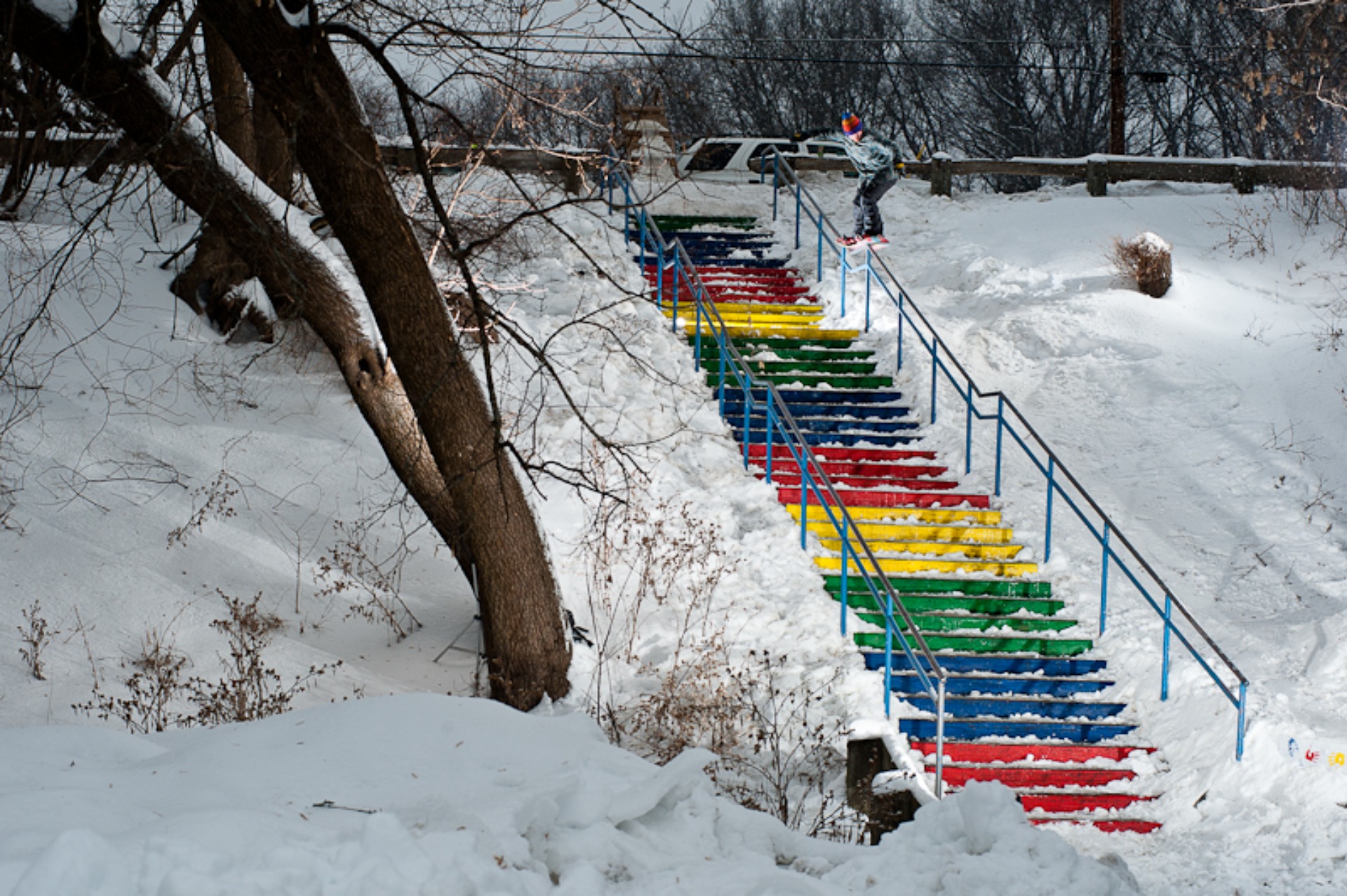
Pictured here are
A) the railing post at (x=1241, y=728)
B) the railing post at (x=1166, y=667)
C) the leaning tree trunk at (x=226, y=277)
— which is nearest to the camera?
the railing post at (x=1241, y=728)

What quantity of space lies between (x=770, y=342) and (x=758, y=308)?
1019 mm

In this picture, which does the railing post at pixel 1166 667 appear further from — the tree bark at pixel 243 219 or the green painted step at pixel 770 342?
the green painted step at pixel 770 342

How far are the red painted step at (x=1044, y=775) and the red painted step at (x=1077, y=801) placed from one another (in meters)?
0.12

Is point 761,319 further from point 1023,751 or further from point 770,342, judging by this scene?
point 1023,751

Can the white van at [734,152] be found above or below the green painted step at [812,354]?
above

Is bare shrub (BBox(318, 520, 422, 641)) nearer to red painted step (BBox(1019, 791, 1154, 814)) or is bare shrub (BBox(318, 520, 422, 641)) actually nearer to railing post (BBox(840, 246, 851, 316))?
red painted step (BBox(1019, 791, 1154, 814))

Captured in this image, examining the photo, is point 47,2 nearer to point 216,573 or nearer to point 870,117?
point 216,573

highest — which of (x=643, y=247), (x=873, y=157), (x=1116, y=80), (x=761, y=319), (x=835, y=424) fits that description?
(x=1116, y=80)

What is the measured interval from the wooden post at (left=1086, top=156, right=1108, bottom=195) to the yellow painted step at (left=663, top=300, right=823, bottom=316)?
648 centimetres

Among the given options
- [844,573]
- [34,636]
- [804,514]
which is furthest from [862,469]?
[34,636]

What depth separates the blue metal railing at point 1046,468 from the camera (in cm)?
802

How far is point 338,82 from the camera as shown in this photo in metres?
6.38

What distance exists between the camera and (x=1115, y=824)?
714 cm

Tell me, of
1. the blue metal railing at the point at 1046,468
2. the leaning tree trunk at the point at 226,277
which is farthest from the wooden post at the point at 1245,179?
the leaning tree trunk at the point at 226,277
